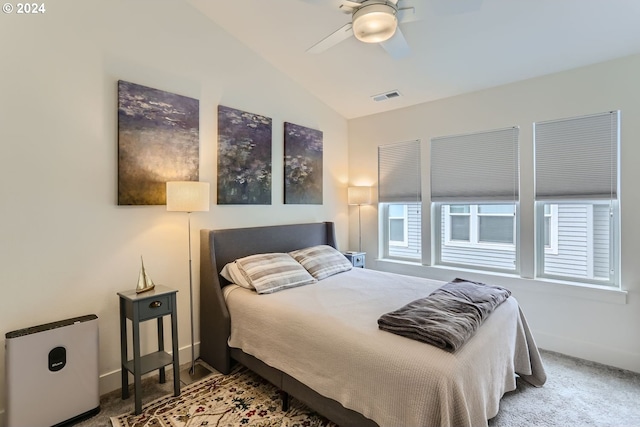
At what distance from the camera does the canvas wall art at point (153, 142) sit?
2461 mm

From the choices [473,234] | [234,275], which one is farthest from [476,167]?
[234,275]

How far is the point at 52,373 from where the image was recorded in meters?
1.98

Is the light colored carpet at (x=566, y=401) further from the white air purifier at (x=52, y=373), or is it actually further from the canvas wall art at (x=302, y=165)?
the canvas wall art at (x=302, y=165)

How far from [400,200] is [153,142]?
9.52ft

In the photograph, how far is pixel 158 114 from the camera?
263 centimetres

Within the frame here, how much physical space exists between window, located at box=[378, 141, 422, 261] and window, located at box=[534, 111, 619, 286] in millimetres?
1284

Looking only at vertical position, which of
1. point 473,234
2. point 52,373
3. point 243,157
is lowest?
point 52,373

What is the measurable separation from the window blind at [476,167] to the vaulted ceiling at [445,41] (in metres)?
0.55

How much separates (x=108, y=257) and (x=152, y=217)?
0.44 meters

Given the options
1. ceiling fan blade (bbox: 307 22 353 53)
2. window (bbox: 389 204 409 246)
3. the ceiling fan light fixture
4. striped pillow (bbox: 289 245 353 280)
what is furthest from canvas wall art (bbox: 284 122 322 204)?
the ceiling fan light fixture

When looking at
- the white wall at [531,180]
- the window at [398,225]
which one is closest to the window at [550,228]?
the white wall at [531,180]

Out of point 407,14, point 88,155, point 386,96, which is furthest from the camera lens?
point 386,96

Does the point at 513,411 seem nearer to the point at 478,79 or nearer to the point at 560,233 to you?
the point at 560,233

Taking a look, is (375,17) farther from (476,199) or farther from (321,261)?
(476,199)
